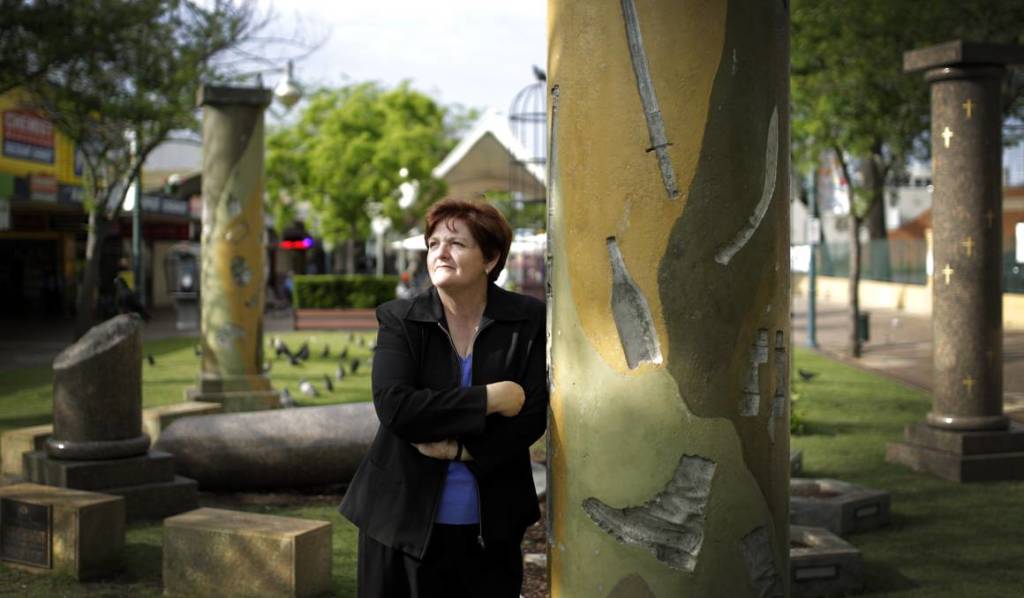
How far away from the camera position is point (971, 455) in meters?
9.05

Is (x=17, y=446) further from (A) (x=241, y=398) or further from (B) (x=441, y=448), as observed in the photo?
(B) (x=441, y=448)

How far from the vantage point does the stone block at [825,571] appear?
575 centimetres

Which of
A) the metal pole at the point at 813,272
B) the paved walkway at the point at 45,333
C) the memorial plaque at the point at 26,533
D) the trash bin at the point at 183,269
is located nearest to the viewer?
the memorial plaque at the point at 26,533

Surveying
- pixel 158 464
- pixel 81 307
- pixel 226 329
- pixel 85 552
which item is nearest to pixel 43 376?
pixel 81 307

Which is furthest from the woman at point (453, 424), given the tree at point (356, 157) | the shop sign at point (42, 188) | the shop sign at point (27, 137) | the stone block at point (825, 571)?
the tree at point (356, 157)

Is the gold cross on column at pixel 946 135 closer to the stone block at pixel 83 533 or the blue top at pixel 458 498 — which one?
the stone block at pixel 83 533

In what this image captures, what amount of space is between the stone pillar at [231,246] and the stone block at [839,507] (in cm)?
630

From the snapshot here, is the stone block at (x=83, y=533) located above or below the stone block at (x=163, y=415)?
below

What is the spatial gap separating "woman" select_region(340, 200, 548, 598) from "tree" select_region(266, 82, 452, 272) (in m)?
36.9

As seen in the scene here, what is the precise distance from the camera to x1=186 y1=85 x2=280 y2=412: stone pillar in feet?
39.3

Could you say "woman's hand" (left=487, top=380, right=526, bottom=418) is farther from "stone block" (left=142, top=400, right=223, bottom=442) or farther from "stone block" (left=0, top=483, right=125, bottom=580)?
"stone block" (left=142, top=400, right=223, bottom=442)

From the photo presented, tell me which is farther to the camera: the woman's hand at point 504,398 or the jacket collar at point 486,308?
the jacket collar at point 486,308

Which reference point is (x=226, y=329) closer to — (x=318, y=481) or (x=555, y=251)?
(x=318, y=481)

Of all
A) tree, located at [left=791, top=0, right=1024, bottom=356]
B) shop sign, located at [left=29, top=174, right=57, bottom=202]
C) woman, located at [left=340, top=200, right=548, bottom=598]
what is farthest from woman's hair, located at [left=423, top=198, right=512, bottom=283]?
shop sign, located at [left=29, top=174, right=57, bottom=202]
